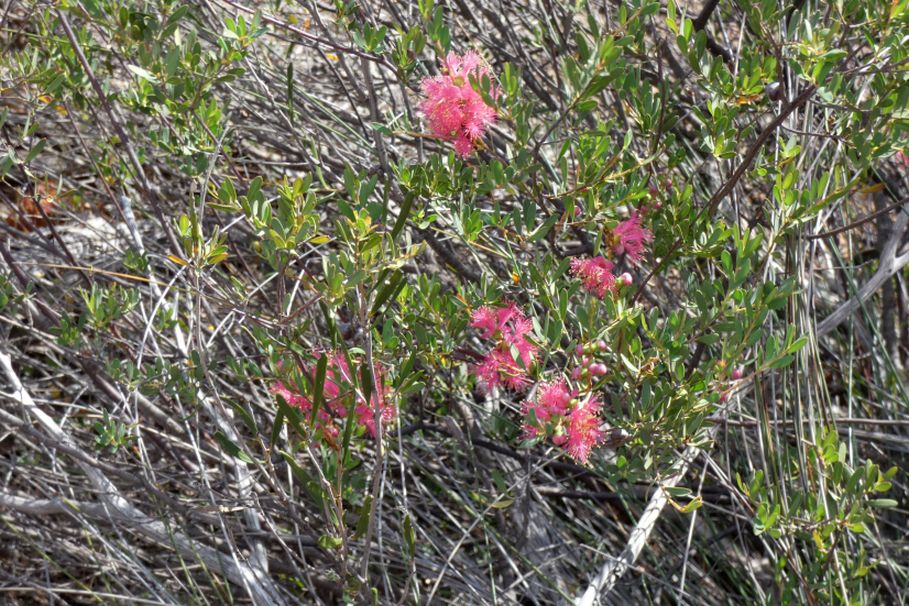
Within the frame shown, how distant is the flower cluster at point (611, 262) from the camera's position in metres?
1.59

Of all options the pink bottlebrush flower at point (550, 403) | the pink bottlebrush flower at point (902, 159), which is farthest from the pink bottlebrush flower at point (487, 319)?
the pink bottlebrush flower at point (902, 159)

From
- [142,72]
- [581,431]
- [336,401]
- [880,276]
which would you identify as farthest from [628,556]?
[142,72]

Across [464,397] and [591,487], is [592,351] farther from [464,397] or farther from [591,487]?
[591,487]

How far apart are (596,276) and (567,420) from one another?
0.29 metres

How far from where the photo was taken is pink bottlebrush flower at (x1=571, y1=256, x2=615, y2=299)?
1.59 meters

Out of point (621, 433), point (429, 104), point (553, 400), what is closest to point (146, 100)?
point (429, 104)

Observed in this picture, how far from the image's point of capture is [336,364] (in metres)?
1.50

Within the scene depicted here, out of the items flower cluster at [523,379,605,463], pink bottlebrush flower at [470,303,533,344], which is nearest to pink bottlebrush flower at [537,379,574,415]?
flower cluster at [523,379,605,463]

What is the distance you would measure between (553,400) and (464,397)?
58 centimetres

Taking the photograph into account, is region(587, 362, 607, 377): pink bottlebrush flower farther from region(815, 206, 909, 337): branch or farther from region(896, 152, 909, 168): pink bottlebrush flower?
region(896, 152, 909, 168): pink bottlebrush flower

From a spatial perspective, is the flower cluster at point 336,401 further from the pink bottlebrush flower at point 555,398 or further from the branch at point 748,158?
the branch at point 748,158

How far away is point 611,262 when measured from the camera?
163 centimetres

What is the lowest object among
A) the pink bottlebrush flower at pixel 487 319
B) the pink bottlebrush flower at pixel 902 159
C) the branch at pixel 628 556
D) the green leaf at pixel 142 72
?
the branch at pixel 628 556

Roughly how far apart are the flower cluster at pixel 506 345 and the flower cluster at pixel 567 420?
6cm
